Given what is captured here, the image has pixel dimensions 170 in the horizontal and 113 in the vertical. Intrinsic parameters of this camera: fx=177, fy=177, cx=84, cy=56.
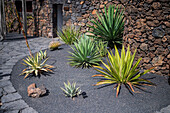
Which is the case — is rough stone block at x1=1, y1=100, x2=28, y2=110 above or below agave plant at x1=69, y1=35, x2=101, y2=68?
below

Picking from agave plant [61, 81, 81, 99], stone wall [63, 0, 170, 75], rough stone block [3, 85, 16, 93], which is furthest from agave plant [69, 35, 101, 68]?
rough stone block [3, 85, 16, 93]

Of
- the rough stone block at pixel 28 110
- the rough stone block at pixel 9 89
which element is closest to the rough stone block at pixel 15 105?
the rough stone block at pixel 28 110

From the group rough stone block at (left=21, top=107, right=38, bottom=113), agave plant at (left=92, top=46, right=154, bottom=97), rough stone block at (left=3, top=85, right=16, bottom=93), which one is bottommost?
rough stone block at (left=21, top=107, right=38, bottom=113)

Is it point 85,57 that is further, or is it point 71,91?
point 85,57

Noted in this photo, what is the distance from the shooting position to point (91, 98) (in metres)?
3.10

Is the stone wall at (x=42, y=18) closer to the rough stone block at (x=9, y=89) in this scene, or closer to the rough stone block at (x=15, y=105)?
the rough stone block at (x=9, y=89)

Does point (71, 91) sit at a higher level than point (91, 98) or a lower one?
higher

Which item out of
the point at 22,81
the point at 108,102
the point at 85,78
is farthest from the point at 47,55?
the point at 108,102

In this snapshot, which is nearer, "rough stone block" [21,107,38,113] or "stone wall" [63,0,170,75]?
"rough stone block" [21,107,38,113]

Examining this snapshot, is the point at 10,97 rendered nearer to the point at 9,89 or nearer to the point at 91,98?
the point at 9,89

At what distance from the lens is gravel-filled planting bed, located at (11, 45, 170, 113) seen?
283cm

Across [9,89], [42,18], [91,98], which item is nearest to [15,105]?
[9,89]

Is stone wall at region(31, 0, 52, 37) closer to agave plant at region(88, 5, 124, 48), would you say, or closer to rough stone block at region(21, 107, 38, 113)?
agave plant at region(88, 5, 124, 48)

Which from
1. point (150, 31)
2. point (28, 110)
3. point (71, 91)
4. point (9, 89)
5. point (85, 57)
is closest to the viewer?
point (28, 110)
